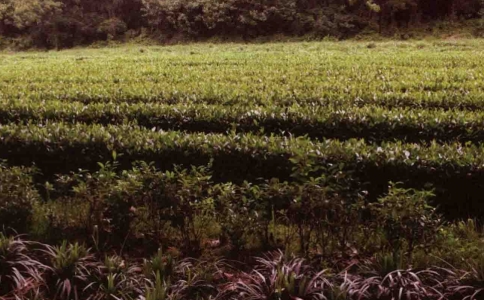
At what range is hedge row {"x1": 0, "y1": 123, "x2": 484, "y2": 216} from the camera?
18.5 ft

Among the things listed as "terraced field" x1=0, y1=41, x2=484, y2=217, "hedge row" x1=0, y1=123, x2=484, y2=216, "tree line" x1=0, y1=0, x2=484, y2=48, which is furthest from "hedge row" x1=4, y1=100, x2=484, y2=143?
"tree line" x1=0, y1=0, x2=484, y2=48

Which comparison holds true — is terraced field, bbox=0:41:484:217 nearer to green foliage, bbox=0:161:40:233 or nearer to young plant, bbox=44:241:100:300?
green foliage, bbox=0:161:40:233

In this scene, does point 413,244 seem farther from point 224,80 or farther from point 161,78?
point 161,78

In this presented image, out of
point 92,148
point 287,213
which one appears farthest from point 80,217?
point 287,213

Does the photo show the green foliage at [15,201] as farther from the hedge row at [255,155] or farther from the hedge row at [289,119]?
the hedge row at [289,119]

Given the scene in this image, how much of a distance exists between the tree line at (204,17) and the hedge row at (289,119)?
90.2ft

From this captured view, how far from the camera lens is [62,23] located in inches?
1693

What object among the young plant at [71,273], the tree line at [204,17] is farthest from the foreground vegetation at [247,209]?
the tree line at [204,17]

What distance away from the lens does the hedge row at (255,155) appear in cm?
564

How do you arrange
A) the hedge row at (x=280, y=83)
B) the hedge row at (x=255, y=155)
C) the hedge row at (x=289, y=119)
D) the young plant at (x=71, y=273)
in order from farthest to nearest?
the hedge row at (x=280, y=83) → the hedge row at (x=289, y=119) → the hedge row at (x=255, y=155) → the young plant at (x=71, y=273)

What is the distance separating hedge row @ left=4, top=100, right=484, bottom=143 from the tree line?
2750cm

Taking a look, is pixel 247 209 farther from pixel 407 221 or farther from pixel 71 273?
pixel 71 273

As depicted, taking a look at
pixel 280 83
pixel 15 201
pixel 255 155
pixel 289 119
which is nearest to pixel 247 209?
pixel 255 155

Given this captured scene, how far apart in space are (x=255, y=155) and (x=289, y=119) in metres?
2.34
